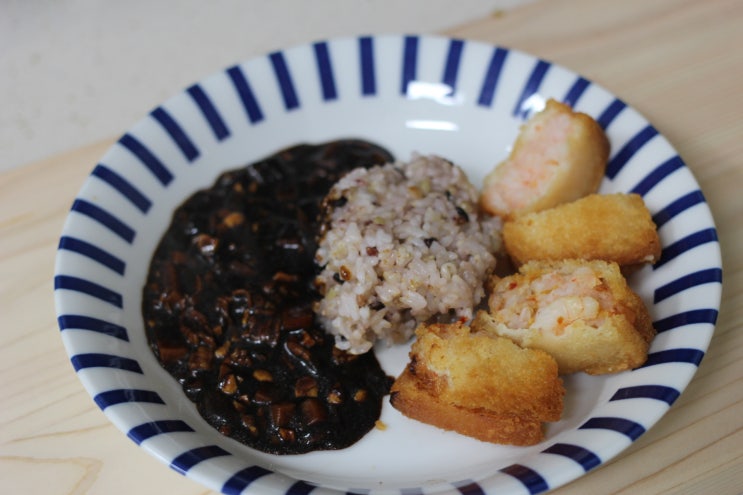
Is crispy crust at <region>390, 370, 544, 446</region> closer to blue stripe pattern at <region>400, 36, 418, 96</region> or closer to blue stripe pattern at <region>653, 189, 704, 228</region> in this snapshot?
blue stripe pattern at <region>653, 189, 704, 228</region>

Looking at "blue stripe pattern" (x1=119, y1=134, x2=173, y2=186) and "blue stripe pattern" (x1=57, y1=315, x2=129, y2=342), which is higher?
"blue stripe pattern" (x1=119, y1=134, x2=173, y2=186)

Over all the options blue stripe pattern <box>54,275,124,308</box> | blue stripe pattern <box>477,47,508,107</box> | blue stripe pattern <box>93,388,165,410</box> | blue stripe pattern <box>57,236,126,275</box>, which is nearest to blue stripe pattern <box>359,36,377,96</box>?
blue stripe pattern <box>477,47,508,107</box>

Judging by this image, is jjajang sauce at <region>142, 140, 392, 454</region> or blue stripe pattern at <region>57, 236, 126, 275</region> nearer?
jjajang sauce at <region>142, 140, 392, 454</region>

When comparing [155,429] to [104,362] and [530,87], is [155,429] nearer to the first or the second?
[104,362]

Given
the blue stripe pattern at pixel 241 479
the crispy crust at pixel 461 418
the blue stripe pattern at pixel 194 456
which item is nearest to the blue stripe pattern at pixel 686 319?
the crispy crust at pixel 461 418

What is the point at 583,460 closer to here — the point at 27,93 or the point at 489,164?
the point at 489,164

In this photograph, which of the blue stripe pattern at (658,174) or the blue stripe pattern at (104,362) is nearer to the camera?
the blue stripe pattern at (104,362)

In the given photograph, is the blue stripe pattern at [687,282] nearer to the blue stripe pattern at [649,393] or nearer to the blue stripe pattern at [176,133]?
the blue stripe pattern at [649,393]

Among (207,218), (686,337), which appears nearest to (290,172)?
(207,218)
